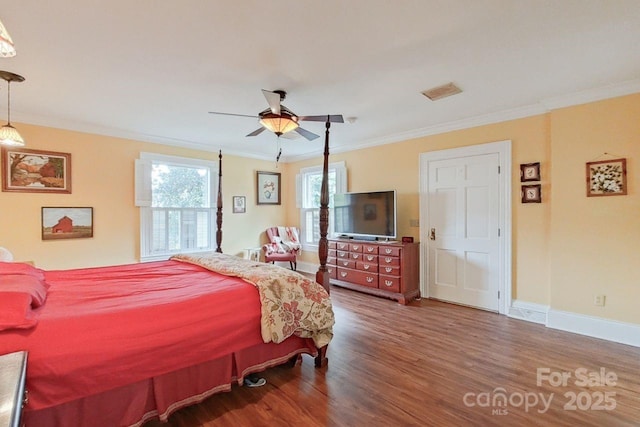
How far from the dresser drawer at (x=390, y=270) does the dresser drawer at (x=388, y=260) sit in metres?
0.04

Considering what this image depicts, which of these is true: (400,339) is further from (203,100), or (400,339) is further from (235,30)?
(203,100)

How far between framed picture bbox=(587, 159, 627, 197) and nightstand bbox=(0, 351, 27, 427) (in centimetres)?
445

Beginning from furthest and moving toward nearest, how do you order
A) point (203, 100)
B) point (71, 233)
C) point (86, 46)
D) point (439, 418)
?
point (71, 233) < point (203, 100) < point (86, 46) < point (439, 418)

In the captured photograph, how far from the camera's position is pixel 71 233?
4.21 m

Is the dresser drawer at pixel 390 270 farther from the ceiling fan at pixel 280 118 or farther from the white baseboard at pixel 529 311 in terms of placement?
the ceiling fan at pixel 280 118

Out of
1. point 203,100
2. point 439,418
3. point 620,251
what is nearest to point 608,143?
point 620,251

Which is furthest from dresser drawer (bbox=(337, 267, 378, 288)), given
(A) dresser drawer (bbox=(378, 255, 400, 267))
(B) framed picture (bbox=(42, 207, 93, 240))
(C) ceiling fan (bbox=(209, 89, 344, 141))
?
(B) framed picture (bbox=(42, 207, 93, 240))

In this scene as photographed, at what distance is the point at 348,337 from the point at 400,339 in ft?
1.75

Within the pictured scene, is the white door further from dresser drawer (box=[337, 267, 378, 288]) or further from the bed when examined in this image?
the bed

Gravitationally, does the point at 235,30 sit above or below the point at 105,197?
above

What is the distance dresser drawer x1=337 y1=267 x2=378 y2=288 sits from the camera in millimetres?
4676

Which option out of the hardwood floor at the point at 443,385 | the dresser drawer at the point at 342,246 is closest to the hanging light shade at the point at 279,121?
the hardwood floor at the point at 443,385

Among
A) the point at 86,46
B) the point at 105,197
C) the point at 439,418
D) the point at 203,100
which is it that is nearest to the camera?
the point at 439,418

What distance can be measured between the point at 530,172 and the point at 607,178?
70 cm
